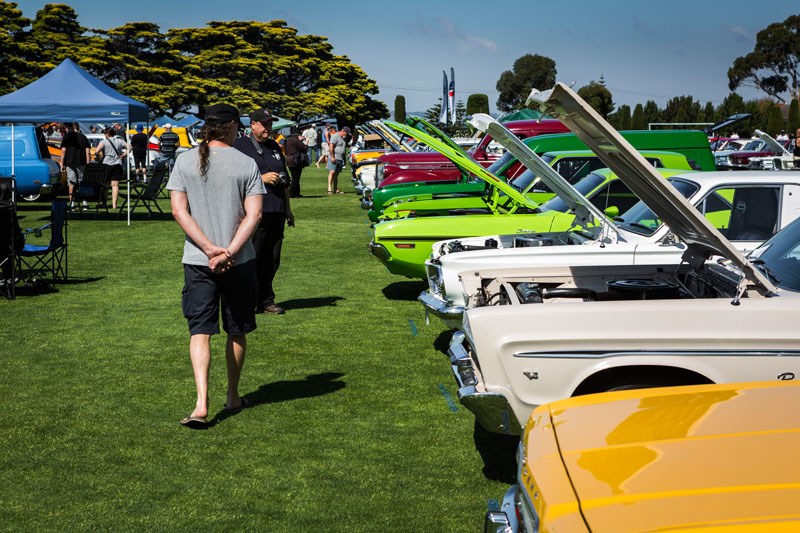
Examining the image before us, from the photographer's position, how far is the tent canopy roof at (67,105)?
18.6 meters

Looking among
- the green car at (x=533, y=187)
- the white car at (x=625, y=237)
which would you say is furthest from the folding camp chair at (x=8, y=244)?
the white car at (x=625, y=237)

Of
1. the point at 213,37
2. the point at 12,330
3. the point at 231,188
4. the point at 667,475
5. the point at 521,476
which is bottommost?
the point at 12,330

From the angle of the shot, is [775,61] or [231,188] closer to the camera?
[231,188]

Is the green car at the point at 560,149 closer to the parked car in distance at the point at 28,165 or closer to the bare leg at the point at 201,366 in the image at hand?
the bare leg at the point at 201,366

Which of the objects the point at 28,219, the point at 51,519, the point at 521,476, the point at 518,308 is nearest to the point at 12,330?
the point at 51,519

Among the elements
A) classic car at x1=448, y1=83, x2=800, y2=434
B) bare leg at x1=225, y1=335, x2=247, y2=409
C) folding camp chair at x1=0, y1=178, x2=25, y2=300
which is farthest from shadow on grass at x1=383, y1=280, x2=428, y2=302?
classic car at x1=448, y1=83, x2=800, y2=434

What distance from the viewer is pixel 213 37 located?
6681 cm

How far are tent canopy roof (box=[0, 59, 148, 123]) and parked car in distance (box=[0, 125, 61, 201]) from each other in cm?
322

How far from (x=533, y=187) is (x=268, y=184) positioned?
475cm

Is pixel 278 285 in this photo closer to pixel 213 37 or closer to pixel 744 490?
pixel 744 490

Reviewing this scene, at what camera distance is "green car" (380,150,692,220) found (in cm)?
1218

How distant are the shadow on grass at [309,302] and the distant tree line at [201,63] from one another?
45.7 m

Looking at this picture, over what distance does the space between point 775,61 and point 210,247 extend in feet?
360

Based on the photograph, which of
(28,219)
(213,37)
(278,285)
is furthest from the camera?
(213,37)
